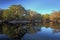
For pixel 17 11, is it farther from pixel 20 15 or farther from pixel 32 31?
pixel 32 31

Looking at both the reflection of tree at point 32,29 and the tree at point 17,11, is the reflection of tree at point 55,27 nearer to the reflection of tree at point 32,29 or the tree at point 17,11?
the reflection of tree at point 32,29

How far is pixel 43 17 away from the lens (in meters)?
2.12

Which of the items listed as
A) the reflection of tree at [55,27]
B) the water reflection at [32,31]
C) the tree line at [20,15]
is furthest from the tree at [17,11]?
the reflection of tree at [55,27]

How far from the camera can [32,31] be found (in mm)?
2127

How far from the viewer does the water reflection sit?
2.07 meters

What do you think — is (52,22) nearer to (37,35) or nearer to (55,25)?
(55,25)

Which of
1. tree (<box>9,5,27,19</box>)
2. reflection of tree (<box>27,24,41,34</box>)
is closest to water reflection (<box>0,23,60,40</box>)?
reflection of tree (<box>27,24,41,34</box>)

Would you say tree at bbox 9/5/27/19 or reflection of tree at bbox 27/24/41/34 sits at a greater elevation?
tree at bbox 9/5/27/19

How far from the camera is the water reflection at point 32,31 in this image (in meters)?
2.07

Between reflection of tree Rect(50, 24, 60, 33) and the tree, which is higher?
the tree

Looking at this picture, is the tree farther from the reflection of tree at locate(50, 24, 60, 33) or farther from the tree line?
the reflection of tree at locate(50, 24, 60, 33)

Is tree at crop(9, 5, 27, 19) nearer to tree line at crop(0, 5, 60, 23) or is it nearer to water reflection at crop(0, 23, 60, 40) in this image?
tree line at crop(0, 5, 60, 23)

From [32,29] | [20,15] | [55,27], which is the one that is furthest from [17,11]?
[55,27]

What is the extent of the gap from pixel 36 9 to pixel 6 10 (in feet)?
1.50
